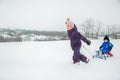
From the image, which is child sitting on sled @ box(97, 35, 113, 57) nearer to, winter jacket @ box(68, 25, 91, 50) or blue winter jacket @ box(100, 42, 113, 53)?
blue winter jacket @ box(100, 42, 113, 53)

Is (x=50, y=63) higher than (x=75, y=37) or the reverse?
the reverse

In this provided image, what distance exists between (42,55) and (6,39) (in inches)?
10.3

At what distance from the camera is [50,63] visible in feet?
3.05

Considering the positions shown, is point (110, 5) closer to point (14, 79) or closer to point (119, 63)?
point (119, 63)

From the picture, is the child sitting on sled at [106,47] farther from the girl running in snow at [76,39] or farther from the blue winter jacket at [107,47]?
the girl running in snow at [76,39]

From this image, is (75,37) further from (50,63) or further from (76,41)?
(50,63)

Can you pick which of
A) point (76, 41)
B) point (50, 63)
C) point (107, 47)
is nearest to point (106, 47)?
point (107, 47)

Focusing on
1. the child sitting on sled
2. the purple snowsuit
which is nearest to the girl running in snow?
the purple snowsuit

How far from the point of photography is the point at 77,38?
0.88 m

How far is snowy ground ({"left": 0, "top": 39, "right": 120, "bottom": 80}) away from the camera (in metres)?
0.81

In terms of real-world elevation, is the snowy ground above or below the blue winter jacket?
below

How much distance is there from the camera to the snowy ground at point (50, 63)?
2.65 feet

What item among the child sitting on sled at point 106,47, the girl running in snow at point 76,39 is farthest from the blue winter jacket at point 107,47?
the girl running in snow at point 76,39

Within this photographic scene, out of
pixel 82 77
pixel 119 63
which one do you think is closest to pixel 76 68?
pixel 82 77
